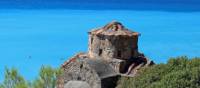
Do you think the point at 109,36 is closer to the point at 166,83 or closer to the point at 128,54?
the point at 128,54

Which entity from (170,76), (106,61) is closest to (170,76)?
(170,76)

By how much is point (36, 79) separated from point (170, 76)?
8.24m

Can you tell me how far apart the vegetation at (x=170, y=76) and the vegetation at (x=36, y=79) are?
17.2ft

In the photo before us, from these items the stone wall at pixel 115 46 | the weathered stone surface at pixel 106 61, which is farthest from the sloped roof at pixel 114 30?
the stone wall at pixel 115 46

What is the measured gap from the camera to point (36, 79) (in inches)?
928

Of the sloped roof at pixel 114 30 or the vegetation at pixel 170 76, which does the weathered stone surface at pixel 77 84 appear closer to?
the vegetation at pixel 170 76

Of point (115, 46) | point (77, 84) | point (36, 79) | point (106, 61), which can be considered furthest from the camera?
point (36, 79)

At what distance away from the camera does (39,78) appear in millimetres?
23531

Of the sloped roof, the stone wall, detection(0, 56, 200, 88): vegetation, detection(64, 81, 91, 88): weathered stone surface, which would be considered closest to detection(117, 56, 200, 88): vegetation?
detection(0, 56, 200, 88): vegetation

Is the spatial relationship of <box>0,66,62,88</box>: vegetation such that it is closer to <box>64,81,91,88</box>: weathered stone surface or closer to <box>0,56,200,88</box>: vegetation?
<box>64,81,91,88</box>: weathered stone surface

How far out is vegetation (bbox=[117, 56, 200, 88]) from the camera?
16172 millimetres

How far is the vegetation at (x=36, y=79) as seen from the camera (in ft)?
75.8

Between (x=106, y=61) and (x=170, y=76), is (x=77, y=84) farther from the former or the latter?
(x=170, y=76)

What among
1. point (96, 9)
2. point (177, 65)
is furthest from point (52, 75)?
point (96, 9)
